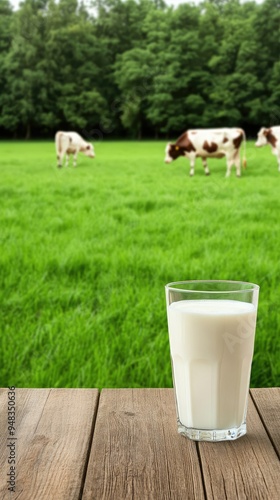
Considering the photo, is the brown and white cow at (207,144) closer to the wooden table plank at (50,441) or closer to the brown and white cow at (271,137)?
the brown and white cow at (271,137)

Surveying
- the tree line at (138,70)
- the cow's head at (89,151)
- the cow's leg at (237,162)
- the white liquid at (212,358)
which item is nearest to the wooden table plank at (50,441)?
the white liquid at (212,358)

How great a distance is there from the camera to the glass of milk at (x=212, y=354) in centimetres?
64

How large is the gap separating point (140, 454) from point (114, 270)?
81.6 inches

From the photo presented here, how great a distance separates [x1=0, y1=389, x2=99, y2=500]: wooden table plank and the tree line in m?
16.6

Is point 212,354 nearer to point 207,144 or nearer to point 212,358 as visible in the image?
point 212,358

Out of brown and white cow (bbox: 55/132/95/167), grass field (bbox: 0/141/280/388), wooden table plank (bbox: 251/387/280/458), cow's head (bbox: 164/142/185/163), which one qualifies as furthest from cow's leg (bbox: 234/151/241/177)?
wooden table plank (bbox: 251/387/280/458)

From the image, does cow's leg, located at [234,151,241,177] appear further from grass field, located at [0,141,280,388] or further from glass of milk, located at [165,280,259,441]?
glass of milk, located at [165,280,259,441]

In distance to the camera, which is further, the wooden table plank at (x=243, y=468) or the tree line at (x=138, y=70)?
the tree line at (x=138, y=70)

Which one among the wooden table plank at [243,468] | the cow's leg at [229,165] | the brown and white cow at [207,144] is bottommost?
the cow's leg at [229,165]

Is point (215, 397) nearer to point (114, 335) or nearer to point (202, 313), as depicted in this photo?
point (202, 313)

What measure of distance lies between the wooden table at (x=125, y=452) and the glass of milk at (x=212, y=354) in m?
0.02

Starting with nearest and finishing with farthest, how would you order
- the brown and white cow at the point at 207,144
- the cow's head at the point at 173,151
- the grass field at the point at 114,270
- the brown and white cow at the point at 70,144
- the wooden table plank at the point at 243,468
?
1. the wooden table plank at the point at 243,468
2. the grass field at the point at 114,270
3. the brown and white cow at the point at 207,144
4. the cow's head at the point at 173,151
5. the brown and white cow at the point at 70,144

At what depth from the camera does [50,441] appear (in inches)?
23.6

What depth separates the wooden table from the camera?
50 centimetres
